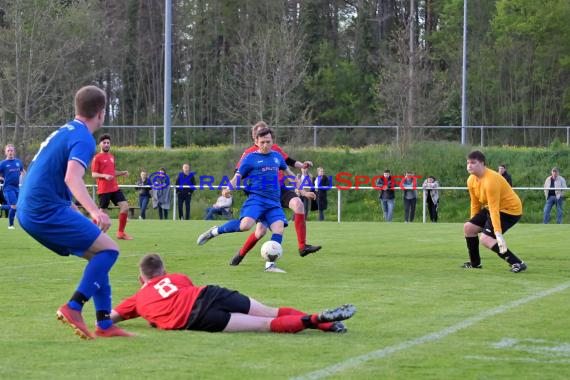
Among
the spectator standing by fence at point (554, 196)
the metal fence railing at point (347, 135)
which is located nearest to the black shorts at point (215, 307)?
the spectator standing by fence at point (554, 196)

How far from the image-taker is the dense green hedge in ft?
117

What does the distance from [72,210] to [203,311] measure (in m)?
1.14

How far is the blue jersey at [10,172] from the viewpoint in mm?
22688

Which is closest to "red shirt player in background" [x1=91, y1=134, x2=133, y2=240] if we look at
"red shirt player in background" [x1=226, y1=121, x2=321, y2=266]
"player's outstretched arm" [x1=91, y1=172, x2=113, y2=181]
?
"player's outstretched arm" [x1=91, y1=172, x2=113, y2=181]

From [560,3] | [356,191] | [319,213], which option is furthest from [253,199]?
[560,3]

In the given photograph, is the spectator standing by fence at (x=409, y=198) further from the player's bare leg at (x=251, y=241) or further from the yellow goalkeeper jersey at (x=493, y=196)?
the yellow goalkeeper jersey at (x=493, y=196)

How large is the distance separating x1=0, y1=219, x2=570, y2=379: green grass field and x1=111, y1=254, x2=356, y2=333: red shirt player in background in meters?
0.09

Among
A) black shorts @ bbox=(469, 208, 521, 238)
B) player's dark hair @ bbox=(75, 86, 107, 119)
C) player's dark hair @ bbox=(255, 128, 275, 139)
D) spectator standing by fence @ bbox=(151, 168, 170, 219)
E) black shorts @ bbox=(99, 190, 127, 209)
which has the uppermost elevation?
player's dark hair @ bbox=(75, 86, 107, 119)

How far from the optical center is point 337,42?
212ft

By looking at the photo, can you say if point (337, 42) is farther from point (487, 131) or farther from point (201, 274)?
point (201, 274)

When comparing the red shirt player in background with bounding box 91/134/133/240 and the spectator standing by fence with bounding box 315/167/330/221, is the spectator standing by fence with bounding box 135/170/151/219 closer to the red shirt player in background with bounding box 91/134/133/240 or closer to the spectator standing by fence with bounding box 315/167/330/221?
the spectator standing by fence with bounding box 315/167/330/221

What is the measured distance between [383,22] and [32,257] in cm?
5055

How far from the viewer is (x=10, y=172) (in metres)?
22.9

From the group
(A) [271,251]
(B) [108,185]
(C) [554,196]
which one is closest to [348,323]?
(A) [271,251]
